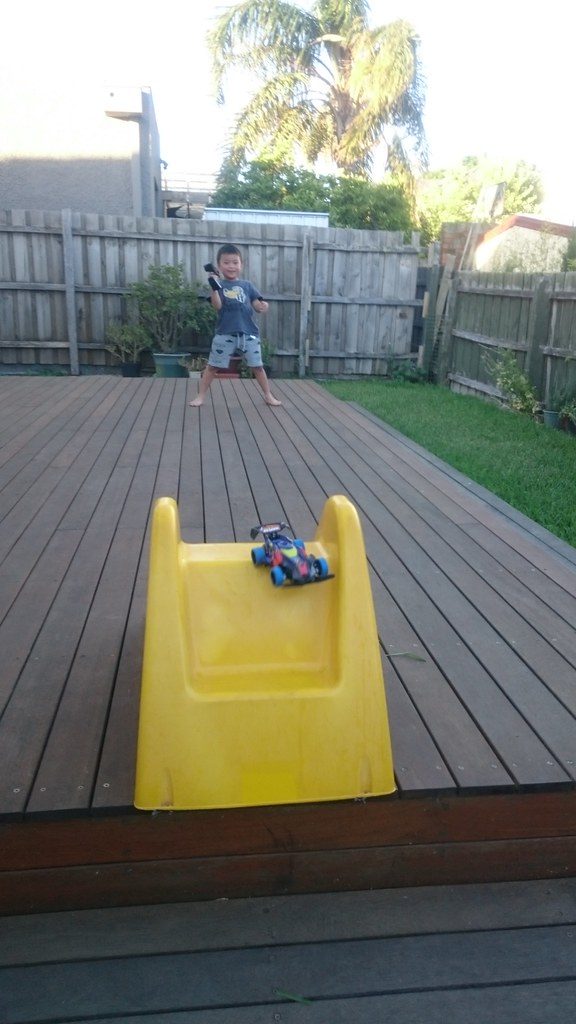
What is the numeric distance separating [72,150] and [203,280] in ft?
15.5

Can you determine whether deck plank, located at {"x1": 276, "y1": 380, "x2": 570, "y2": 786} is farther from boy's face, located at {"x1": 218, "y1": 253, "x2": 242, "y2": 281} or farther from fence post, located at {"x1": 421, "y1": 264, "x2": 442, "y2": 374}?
fence post, located at {"x1": 421, "y1": 264, "x2": 442, "y2": 374}

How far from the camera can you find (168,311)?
943 cm

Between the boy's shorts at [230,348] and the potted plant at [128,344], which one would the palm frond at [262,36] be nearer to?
the potted plant at [128,344]

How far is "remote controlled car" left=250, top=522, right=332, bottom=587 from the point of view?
1.81 meters

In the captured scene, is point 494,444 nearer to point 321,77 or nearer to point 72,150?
point 72,150

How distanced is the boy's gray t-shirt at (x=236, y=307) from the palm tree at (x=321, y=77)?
1341 centimetres

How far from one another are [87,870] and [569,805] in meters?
1.02

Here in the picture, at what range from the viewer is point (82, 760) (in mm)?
1818

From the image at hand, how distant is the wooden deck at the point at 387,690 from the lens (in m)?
1.69

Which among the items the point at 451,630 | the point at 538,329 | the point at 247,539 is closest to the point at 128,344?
the point at 538,329

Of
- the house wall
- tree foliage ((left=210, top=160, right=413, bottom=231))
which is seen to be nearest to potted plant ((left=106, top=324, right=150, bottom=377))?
the house wall

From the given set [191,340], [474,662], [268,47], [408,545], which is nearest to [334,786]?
[474,662]

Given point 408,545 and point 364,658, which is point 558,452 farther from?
point 364,658

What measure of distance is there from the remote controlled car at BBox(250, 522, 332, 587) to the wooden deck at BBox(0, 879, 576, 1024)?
669 millimetres
